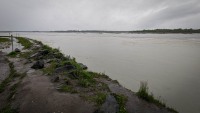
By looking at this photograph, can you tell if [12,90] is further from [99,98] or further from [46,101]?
[99,98]

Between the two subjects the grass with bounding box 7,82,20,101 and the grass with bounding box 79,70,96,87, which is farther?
the grass with bounding box 79,70,96,87

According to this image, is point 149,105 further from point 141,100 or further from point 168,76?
point 168,76

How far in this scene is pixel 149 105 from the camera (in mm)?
7746

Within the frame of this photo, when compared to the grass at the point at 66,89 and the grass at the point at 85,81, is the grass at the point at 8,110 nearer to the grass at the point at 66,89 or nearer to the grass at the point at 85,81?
the grass at the point at 66,89

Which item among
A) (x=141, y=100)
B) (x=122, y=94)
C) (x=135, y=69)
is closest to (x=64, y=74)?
(x=122, y=94)

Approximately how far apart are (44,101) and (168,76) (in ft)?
29.7

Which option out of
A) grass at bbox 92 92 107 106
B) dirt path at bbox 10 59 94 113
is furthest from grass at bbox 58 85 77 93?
grass at bbox 92 92 107 106

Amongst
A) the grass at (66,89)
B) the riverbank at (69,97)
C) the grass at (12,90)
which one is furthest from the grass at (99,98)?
the grass at (12,90)

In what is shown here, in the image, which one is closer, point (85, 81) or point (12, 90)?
point (12, 90)

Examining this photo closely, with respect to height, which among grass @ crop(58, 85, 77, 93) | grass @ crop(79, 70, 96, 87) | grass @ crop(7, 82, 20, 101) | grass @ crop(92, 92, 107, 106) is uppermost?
grass @ crop(79, 70, 96, 87)

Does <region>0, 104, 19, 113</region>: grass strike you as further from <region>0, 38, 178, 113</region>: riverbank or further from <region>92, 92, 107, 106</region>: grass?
<region>92, 92, 107, 106</region>: grass

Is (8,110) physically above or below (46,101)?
below

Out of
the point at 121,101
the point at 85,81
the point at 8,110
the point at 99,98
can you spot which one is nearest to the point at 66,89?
the point at 85,81

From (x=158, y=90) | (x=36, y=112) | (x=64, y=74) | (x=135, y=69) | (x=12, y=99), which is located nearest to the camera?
(x=36, y=112)
